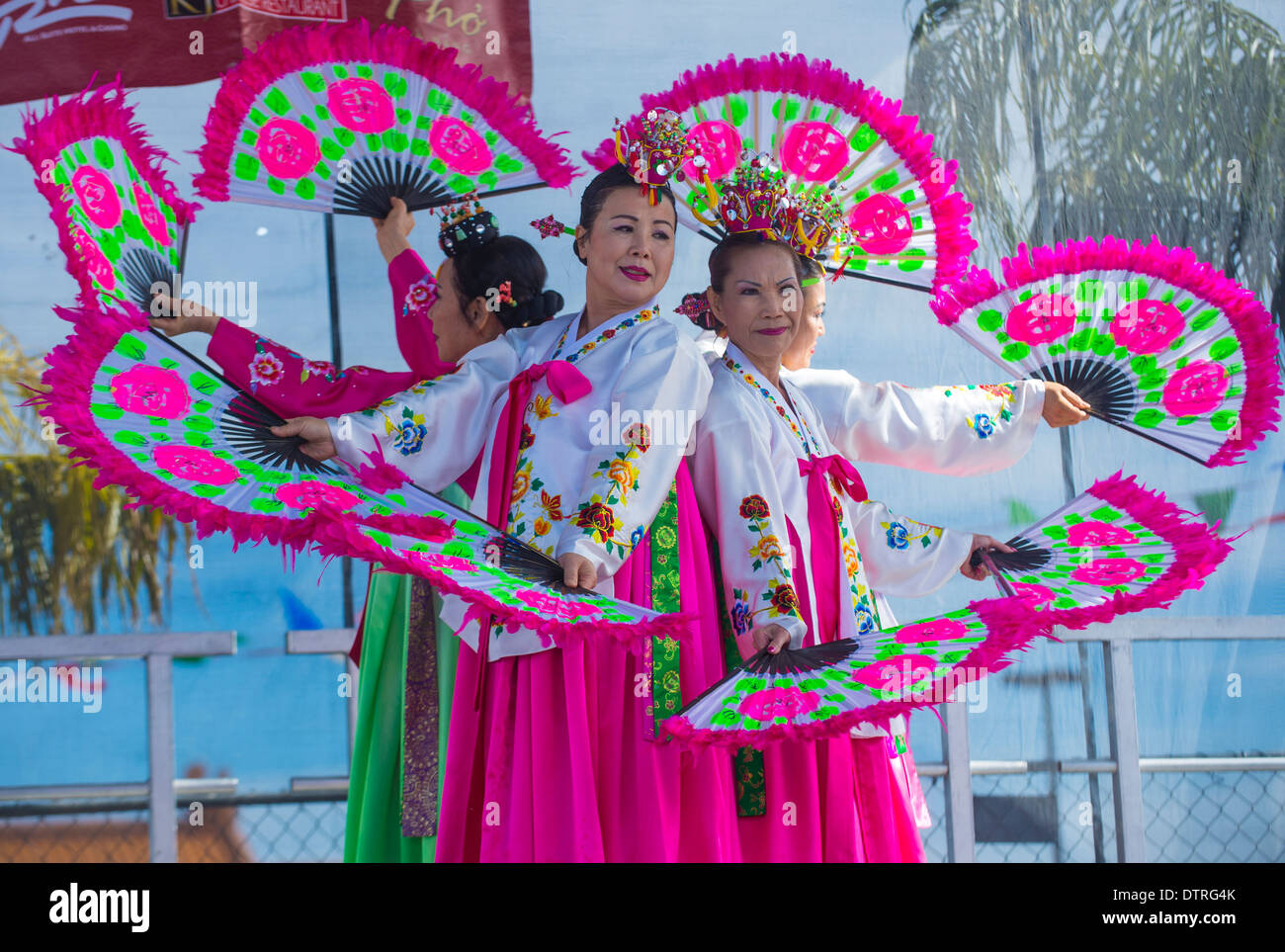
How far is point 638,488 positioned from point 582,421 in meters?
0.21

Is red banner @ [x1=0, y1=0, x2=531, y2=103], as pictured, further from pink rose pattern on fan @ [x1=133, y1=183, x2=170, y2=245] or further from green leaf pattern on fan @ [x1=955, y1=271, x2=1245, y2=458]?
green leaf pattern on fan @ [x1=955, y1=271, x2=1245, y2=458]

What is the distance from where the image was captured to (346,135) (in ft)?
9.47

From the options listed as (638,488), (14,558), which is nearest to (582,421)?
(638,488)

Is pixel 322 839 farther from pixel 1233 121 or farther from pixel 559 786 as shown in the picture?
pixel 1233 121

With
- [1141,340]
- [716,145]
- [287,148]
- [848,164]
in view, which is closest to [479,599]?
[287,148]

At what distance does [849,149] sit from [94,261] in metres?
1.54

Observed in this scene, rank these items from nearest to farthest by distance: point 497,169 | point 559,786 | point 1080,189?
point 559,786 < point 497,169 < point 1080,189

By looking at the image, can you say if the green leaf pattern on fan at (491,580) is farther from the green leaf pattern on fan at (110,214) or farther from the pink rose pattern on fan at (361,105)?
the pink rose pattern on fan at (361,105)

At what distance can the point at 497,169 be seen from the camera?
2.98 m

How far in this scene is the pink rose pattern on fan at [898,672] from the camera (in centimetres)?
237

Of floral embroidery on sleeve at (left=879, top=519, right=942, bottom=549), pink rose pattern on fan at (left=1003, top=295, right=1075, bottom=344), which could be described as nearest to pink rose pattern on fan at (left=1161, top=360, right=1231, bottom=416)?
pink rose pattern on fan at (left=1003, top=295, right=1075, bottom=344)

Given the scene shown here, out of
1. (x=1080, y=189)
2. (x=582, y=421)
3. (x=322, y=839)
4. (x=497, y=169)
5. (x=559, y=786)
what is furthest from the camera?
(x=1080, y=189)

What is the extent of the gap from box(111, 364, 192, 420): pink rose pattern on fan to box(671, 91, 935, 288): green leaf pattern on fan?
1.20 metres

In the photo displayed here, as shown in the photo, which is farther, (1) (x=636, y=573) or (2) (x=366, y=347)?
(2) (x=366, y=347)
